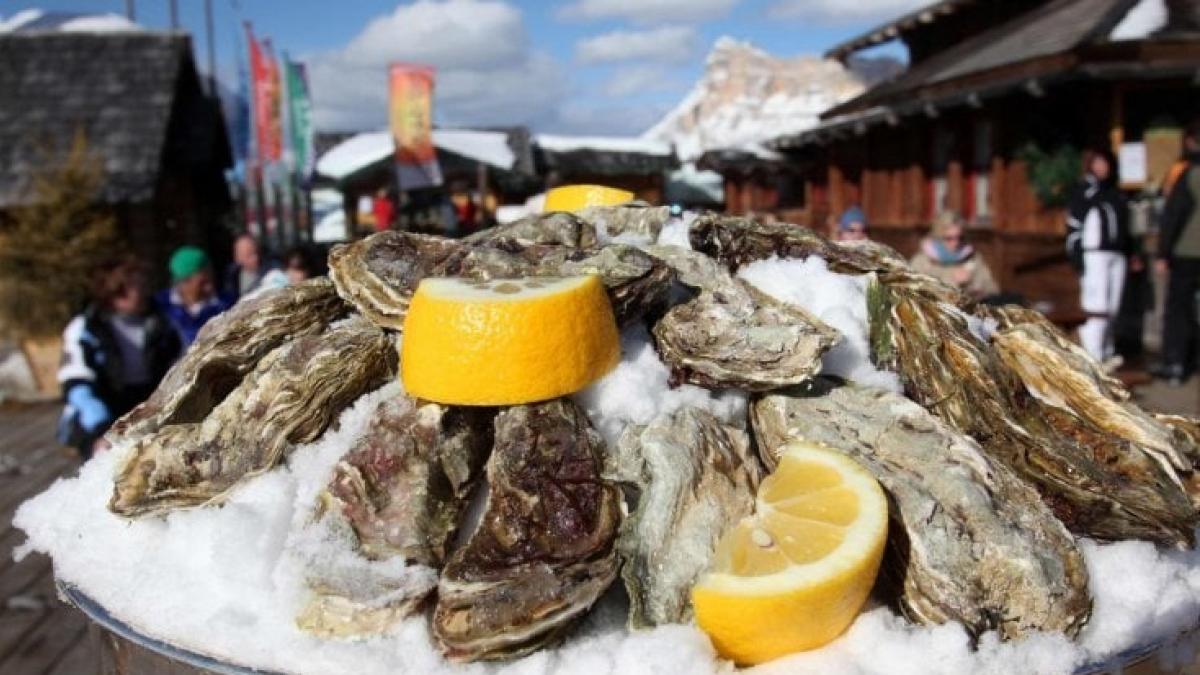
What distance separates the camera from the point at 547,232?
1564 millimetres

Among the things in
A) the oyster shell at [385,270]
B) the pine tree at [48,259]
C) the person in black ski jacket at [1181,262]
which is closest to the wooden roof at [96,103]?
the pine tree at [48,259]

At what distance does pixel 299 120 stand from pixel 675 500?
15515 mm

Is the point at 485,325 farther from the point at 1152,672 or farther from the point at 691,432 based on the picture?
the point at 1152,672

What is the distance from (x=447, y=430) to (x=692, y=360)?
33cm

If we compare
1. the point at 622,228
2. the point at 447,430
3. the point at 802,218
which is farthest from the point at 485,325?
the point at 802,218

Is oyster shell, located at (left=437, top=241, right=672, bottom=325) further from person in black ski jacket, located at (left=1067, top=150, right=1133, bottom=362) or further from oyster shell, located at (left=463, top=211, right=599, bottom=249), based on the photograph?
person in black ski jacket, located at (left=1067, top=150, right=1133, bottom=362)

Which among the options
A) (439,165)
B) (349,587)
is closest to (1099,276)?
(349,587)

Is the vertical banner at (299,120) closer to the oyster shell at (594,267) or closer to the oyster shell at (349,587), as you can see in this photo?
Result: the oyster shell at (594,267)

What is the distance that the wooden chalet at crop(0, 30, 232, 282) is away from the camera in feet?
35.1

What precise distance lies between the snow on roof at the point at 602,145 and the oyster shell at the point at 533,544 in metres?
20.5

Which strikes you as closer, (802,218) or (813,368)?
(813,368)

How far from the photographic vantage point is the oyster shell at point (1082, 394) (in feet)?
4.77

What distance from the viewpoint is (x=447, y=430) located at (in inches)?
51.3

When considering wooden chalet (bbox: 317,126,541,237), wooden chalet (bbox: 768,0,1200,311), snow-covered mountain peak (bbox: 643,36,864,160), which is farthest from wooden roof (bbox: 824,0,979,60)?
snow-covered mountain peak (bbox: 643,36,864,160)
